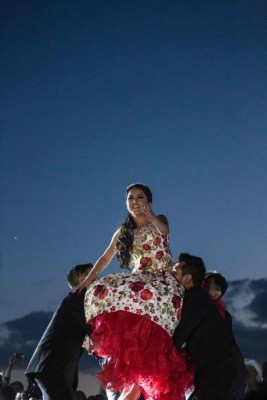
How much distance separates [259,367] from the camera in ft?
18.7

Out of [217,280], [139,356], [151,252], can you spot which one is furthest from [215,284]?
[139,356]

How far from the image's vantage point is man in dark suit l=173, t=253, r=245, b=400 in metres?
4.04

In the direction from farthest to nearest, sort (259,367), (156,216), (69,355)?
(259,367) → (156,216) → (69,355)

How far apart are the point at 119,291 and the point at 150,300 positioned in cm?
27

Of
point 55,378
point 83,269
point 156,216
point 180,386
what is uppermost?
point 156,216

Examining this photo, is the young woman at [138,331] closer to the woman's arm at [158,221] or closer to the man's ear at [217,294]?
the woman's arm at [158,221]

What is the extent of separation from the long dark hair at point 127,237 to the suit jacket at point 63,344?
64cm

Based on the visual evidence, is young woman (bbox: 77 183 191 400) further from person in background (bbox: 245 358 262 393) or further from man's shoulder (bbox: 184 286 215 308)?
person in background (bbox: 245 358 262 393)

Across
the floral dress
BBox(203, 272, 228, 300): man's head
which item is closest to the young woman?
the floral dress

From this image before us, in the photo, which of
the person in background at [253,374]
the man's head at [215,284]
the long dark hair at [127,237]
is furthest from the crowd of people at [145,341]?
the person in background at [253,374]

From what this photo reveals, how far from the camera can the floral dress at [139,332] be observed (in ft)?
12.6

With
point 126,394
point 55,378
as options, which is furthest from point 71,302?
point 126,394

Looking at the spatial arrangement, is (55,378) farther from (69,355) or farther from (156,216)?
(156,216)

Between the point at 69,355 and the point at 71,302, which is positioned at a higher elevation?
the point at 71,302
